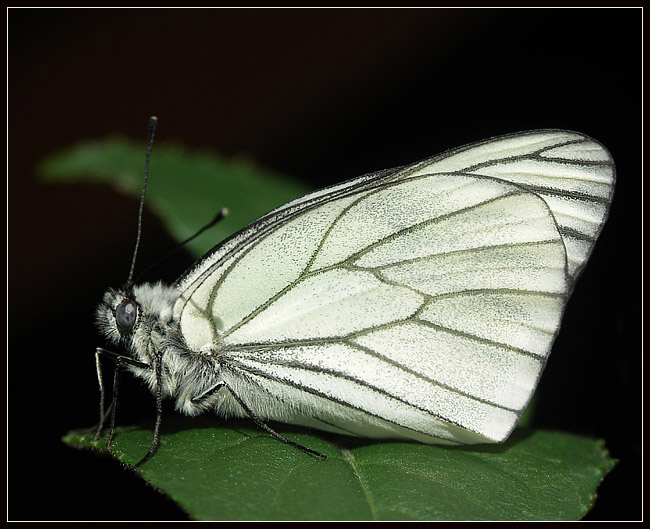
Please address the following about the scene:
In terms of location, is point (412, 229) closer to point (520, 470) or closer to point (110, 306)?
point (520, 470)

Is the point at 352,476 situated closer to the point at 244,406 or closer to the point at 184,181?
the point at 244,406

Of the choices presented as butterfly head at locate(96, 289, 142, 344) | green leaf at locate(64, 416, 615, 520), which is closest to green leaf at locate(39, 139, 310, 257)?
butterfly head at locate(96, 289, 142, 344)

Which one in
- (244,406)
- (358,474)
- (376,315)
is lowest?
(358,474)

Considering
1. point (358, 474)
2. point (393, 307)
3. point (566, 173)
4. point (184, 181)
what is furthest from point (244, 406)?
point (184, 181)

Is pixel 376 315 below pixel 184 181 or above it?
below

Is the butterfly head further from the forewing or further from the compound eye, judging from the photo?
the forewing

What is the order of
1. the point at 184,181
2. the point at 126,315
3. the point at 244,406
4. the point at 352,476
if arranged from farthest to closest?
the point at 184,181
the point at 126,315
the point at 244,406
the point at 352,476

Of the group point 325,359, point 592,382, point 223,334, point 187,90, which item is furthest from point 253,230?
point 187,90

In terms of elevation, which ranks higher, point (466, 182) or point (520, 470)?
point (466, 182)
